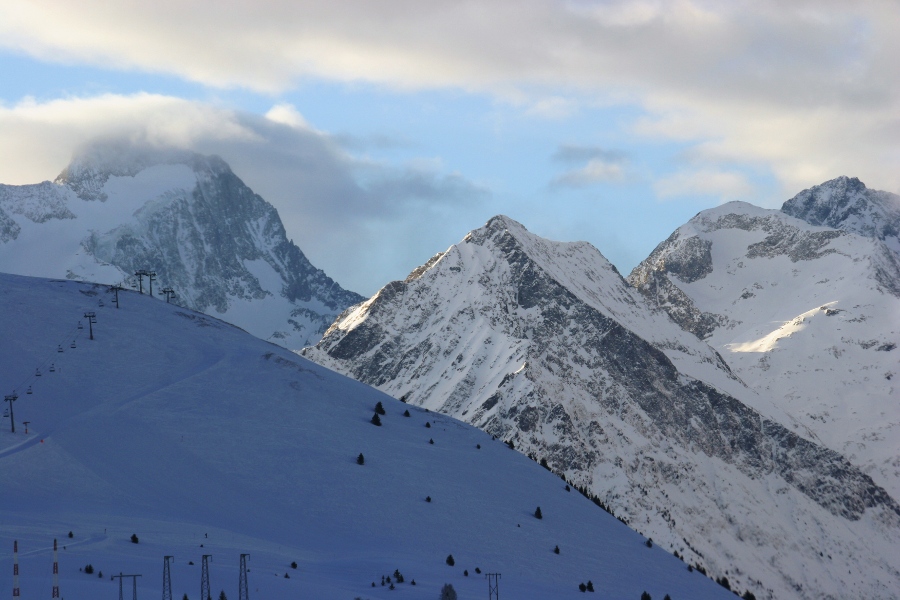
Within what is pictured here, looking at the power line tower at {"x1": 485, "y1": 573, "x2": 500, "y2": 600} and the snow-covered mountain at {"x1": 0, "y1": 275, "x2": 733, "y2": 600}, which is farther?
the snow-covered mountain at {"x1": 0, "y1": 275, "x2": 733, "y2": 600}

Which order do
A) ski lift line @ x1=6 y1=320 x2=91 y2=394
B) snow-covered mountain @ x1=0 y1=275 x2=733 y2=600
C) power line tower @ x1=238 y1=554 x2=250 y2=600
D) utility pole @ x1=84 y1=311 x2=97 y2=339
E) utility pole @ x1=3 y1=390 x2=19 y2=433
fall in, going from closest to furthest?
power line tower @ x1=238 y1=554 x2=250 y2=600 < snow-covered mountain @ x1=0 y1=275 x2=733 y2=600 < utility pole @ x1=3 y1=390 x2=19 y2=433 < ski lift line @ x1=6 y1=320 x2=91 y2=394 < utility pole @ x1=84 y1=311 x2=97 y2=339

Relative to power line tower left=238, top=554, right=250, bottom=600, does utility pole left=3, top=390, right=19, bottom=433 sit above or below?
above

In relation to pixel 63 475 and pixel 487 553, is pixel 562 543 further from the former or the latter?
pixel 63 475

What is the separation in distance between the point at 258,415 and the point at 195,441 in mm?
12967

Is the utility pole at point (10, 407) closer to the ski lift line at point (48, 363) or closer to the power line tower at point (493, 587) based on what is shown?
the ski lift line at point (48, 363)

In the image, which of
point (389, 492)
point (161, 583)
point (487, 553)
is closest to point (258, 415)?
point (389, 492)

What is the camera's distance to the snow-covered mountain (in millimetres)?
123125

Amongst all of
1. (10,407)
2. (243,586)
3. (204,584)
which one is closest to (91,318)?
(10,407)

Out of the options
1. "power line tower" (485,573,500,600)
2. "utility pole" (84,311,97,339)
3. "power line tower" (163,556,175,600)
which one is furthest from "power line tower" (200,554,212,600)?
"utility pole" (84,311,97,339)

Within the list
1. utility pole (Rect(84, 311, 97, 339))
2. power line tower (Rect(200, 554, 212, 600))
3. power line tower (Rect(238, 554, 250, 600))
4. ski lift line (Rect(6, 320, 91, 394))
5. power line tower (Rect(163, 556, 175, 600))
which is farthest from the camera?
utility pole (Rect(84, 311, 97, 339))

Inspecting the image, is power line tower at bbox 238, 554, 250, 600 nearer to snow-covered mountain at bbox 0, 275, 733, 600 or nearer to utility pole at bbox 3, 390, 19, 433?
snow-covered mountain at bbox 0, 275, 733, 600

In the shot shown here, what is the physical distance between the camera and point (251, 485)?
15162 cm

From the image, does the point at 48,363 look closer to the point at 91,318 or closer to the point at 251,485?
the point at 91,318

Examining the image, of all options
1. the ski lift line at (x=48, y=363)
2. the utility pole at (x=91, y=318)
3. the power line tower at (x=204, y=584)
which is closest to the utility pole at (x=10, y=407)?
the ski lift line at (x=48, y=363)
